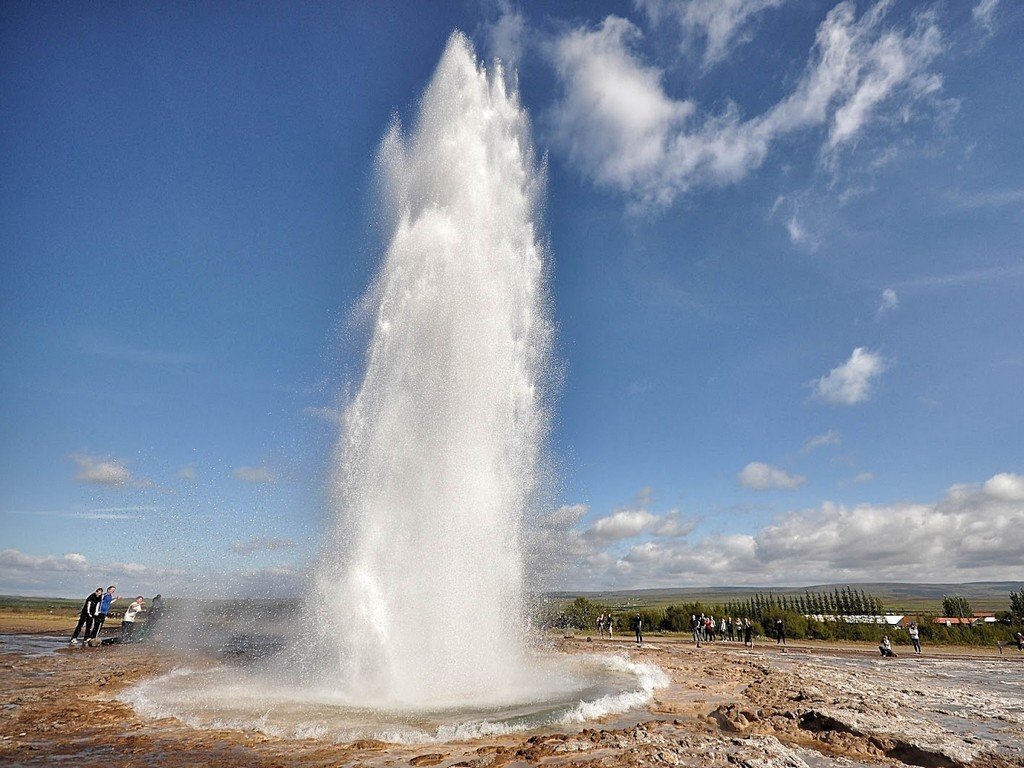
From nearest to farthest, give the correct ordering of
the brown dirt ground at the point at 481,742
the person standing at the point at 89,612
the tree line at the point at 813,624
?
1. the brown dirt ground at the point at 481,742
2. the person standing at the point at 89,612
3. the tree line at the point at 813,624

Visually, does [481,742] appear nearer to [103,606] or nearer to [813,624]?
[103,606]

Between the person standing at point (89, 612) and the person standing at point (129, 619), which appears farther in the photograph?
the person standing at point (129, 619)

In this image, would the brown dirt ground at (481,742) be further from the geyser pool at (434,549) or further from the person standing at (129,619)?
the person standing at (129,619)

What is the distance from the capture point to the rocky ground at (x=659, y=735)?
9039 mm

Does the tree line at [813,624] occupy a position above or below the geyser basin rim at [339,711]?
above

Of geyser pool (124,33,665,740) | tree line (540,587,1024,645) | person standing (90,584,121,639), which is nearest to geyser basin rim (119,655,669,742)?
geyser pool (124,33,665,740)

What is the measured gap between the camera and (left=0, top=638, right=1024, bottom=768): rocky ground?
904 cm

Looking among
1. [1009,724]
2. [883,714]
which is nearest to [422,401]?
[883,714]

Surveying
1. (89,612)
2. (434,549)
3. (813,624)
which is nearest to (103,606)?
(89,612)

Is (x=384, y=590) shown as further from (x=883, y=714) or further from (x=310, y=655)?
(x=883, y=714)

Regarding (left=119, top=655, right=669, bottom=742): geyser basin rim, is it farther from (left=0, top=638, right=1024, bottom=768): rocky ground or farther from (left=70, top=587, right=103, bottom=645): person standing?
(left=70, top=587, right=103, bottom=645): person standing

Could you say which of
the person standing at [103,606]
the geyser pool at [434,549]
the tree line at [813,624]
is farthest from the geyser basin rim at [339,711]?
the tree line at [813,624]

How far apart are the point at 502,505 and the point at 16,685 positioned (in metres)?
14.1

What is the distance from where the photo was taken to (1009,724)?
12234mm
